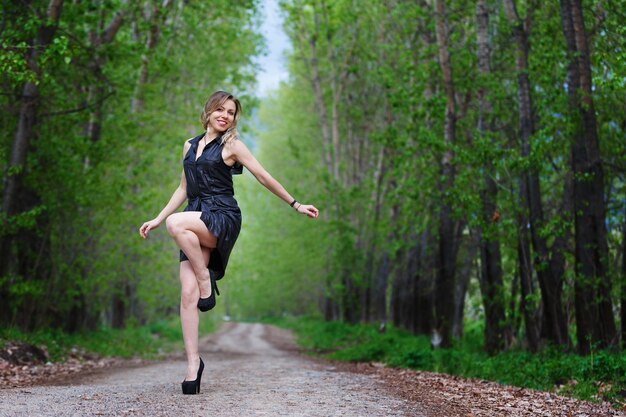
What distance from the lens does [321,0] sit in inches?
1052

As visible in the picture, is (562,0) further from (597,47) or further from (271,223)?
(271,223)

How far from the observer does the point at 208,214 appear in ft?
18.8

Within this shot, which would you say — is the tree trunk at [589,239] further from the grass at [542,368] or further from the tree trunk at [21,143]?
the tree trunk at [21,143]

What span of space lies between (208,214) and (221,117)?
87cm

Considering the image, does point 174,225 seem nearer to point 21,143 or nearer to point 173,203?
point 173,203

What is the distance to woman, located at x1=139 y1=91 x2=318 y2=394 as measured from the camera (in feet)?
18.7

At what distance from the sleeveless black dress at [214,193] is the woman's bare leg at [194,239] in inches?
2.4

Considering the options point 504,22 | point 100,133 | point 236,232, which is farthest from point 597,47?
point 100,133

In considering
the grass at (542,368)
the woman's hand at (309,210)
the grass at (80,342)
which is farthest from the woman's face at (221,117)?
the grass at (80,342)

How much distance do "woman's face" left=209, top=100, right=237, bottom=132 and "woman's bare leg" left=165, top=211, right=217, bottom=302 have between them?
778mm

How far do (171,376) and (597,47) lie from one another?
31.3ft

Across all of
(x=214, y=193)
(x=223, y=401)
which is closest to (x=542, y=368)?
(x=223, y=401)

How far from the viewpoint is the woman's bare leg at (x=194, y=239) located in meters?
5.64

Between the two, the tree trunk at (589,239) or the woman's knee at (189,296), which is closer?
the woman's knee at (189,296)
